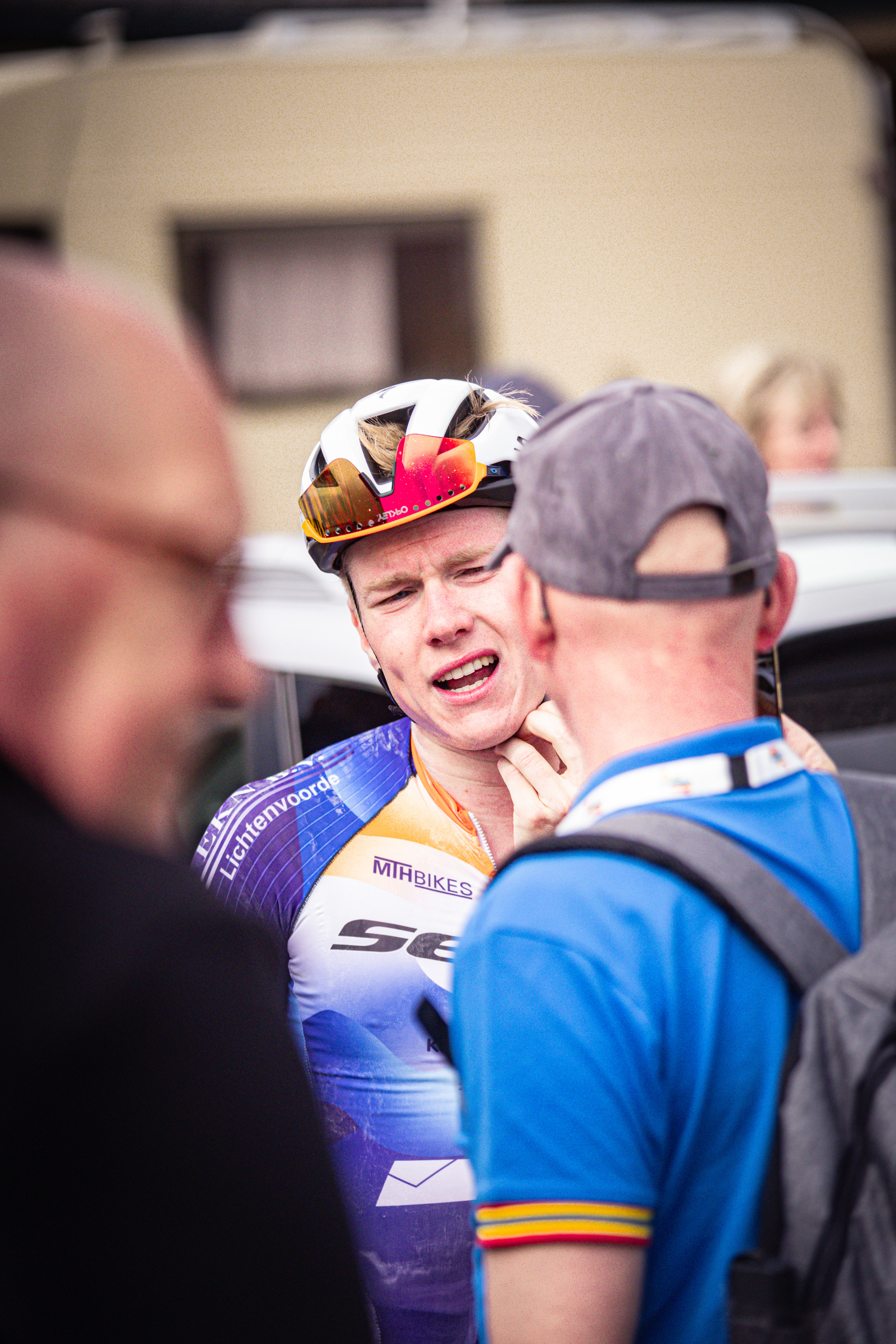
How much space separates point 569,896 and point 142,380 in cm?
60

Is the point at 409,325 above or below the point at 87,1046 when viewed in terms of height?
below

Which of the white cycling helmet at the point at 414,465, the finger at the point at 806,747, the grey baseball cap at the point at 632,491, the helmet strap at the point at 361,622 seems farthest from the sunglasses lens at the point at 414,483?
the grey baseball cap at the point at 632,491

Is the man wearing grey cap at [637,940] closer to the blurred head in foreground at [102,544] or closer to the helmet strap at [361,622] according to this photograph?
the blurred head in foreground at [102,544]

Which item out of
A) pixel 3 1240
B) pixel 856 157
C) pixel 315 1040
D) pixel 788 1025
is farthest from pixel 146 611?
pixel 856 157

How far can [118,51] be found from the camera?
961 centimetres

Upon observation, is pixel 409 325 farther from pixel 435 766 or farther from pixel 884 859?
pixel 884 859

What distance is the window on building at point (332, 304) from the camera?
10.3m

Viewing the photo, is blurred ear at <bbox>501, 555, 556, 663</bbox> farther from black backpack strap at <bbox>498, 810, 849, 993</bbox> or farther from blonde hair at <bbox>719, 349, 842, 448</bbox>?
blonde hair at <bbox>719, 349, 842, 448</bbox>

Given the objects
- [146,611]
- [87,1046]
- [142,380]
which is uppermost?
[142,380]

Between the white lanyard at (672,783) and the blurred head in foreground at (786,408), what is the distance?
14.1 ft

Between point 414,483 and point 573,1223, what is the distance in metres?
1.24

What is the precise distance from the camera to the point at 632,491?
1323mm

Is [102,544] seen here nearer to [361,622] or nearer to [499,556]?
[499,556]

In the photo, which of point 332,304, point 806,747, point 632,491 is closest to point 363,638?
point 806,747
